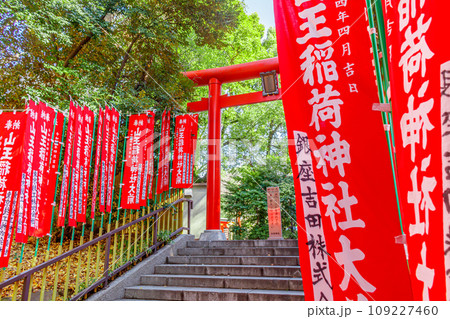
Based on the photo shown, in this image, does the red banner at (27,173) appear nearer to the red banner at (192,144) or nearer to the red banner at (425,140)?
the red banner at (192,144)

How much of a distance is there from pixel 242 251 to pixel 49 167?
13.5ft

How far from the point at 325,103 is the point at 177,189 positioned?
6170 mm

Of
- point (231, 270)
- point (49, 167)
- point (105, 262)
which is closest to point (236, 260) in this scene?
point (231, 270)

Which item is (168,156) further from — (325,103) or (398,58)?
(398,58)

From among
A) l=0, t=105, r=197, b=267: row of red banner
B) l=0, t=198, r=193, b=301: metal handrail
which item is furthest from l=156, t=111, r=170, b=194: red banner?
l=0, t=105, r=197, b=267: row of red banner

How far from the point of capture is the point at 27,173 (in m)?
4.55

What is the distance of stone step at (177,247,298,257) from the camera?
6422 mm

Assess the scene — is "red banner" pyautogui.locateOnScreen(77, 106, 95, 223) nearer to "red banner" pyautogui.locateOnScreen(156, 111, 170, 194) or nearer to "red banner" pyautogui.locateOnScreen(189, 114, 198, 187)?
"red banner" pyautogui.locateOnScreen(156, 111, 170, 194)

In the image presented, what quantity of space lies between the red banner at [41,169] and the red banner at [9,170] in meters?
0.21

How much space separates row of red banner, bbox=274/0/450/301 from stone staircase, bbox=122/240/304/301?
92.8 inches

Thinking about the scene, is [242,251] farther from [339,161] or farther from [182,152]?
[339,161]

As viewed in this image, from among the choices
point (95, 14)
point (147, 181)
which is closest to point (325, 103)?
point (147, 181)

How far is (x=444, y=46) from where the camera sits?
1.67m

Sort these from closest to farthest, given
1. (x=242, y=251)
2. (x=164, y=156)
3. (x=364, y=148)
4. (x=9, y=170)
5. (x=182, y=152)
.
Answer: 1. (x=364, y=148)
2. (x=9, y=170)
3. (x=242, y=251)
4. (x=164, y=156)
5. (x=182, y=152)
